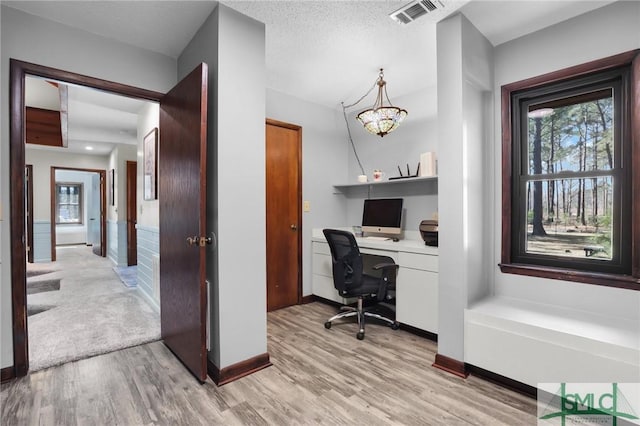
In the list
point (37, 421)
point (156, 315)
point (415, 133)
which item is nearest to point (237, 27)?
point (415, 133)

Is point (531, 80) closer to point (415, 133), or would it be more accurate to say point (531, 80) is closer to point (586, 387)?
point (415, 133)

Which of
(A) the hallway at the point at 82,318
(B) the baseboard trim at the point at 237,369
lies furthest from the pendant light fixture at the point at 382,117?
(A) the hallway at the point at 82,318

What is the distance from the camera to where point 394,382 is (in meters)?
2.02

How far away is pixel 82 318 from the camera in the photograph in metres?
3.15

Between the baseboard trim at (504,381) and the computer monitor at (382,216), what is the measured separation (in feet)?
4.90

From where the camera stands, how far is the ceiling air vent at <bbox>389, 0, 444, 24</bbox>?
1.98m

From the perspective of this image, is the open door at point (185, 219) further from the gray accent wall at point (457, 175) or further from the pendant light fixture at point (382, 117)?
the gray accent wall at point (457, 175)

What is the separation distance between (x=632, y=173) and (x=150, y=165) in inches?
164

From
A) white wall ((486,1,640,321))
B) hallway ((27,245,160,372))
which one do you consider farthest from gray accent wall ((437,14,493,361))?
hallway ((27,245,160,372))

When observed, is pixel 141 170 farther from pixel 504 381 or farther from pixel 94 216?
pixel 94 216

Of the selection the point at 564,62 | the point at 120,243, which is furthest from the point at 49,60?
the point at 120,243

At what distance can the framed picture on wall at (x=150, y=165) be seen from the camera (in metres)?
3.25

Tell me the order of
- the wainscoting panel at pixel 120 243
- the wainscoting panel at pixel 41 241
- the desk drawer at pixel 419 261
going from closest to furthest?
the desk drawer at pixel 419 261
the wainscoting panel at pixel 120 243
the wainscoting panel at pixel 41 241

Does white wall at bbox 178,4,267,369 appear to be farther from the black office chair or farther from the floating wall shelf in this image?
the floating wall shelf
